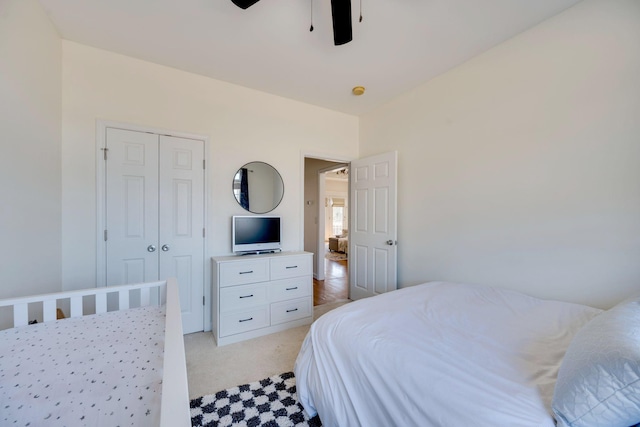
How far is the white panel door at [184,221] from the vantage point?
2.44 m

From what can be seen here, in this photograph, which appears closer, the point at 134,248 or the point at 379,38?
the point at 379,38

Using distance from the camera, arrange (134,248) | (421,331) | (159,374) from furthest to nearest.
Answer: (134,248)
(421,331)
(159,374)

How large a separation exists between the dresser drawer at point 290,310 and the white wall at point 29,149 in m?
1.77

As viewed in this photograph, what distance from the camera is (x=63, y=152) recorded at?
2.07 metres

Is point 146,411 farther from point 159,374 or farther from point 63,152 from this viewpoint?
point 63,152

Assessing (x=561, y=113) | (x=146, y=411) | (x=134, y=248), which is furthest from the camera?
(x=134, y=248)

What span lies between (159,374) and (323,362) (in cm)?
80

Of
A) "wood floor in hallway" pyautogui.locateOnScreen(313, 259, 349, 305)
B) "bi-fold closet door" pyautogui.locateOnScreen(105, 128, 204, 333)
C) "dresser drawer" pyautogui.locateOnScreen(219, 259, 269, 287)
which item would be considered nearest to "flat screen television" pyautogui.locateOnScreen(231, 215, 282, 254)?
"dresser drawer" pyautogui.locateOnScreen(219, 259, 269, 287)

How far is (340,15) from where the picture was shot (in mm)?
1416

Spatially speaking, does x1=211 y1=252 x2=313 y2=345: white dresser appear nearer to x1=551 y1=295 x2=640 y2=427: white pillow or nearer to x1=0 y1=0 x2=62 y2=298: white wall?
x1=0 y1=0 x2=62 y2=298: white wall

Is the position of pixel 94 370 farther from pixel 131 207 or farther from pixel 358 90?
pixel 358 90

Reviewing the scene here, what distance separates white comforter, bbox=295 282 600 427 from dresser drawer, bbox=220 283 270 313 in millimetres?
1068

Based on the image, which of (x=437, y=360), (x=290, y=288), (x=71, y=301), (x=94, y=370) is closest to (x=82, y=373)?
(x=94, y=370)

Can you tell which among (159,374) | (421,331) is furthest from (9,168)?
(421,331)
